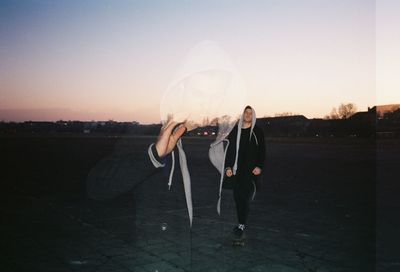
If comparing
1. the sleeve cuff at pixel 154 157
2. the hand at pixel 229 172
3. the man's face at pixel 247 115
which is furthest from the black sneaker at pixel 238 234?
the sleeve cuff at pixel 154 157

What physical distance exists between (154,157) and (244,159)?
3.89 meters

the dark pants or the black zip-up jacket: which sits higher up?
the black zip-up jacket

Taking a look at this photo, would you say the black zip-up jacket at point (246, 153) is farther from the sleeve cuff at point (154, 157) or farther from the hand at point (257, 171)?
the sleeve cuff at point (154, 157)

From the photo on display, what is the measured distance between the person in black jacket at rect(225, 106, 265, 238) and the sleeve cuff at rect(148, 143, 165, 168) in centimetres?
376

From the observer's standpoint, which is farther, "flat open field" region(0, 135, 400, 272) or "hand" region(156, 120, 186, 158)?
"flat open field" region(0, 135, 400, 272)

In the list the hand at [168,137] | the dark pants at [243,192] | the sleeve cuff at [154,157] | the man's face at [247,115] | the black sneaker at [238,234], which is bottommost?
the black sneaker at [238,234]

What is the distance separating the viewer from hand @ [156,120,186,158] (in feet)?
4.60

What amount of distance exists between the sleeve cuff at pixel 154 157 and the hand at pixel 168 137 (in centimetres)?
2

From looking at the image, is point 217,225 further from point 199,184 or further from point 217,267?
point 199,184

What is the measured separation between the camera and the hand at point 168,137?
140 cm

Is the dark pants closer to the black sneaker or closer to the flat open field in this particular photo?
the black sneaker

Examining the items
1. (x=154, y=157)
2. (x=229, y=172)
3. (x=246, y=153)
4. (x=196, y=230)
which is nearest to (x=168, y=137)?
(x=154, y=157)

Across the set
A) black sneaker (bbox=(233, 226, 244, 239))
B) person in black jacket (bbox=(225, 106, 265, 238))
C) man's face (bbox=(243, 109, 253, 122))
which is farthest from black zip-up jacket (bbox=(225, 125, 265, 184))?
black sneaker (bbox=(233, 226, 244, 239))

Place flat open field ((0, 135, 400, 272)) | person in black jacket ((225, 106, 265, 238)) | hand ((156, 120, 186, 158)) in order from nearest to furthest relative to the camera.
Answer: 1. hand ((156, 120, 186, 158))
2. flat open field ((0, 135, 400, 272))
3. person in black jacket ((225, 106, 265, 238))
